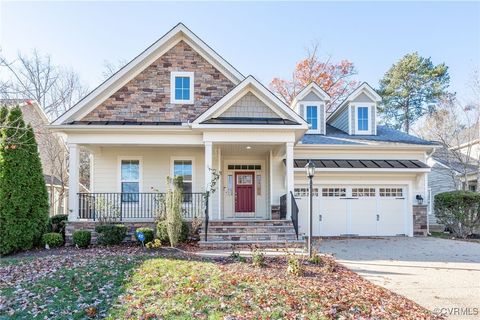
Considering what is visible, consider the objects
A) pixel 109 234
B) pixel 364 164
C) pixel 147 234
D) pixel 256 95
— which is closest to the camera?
pixel 147 234

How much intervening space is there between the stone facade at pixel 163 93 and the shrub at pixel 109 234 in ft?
13.6

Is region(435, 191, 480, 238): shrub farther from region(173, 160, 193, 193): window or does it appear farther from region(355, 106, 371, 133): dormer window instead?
region(173, 160, 193, 193): window

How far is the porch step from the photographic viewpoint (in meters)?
10.4

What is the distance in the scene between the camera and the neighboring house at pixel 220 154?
1187 cm

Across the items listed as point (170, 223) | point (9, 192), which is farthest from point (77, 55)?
point (170, 223)

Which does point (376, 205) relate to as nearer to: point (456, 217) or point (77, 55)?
point (456, 217)

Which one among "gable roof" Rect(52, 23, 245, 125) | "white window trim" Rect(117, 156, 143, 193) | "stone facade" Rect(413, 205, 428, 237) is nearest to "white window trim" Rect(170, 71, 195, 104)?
"gable roof" Rect(52, 23, 245, 125)

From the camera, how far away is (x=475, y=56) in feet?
59.5

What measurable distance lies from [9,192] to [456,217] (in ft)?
54.3

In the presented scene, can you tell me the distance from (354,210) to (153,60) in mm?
9924

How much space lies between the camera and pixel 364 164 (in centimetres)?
1390

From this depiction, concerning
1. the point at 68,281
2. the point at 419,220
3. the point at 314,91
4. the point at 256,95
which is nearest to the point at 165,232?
the point at 68,281

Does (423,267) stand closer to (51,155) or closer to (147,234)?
(147,234)

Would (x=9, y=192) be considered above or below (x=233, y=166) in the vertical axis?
below
